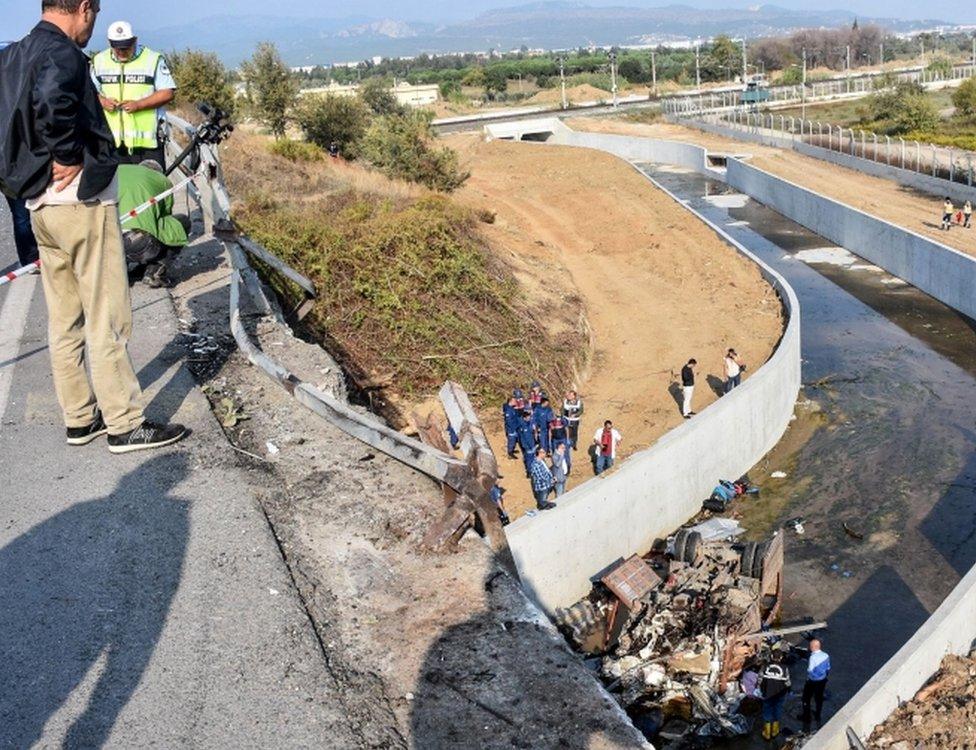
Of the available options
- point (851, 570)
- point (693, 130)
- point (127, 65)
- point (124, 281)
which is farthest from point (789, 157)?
point (124, 281)

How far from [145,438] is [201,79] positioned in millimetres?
29701

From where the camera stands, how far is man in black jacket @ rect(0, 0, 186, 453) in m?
5.15

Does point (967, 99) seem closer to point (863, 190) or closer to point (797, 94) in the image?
point (863, 190)

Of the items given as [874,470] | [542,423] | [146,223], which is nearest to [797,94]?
[874,470]

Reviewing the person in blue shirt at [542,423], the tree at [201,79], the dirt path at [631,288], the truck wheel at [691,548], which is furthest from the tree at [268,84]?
the truck wheel at [691,548]

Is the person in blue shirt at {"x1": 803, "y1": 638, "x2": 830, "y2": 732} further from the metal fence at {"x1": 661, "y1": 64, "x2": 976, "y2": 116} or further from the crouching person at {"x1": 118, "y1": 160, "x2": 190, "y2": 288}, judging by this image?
the metal fence at {"x1": 661, "y1": 64, "x2": 976, "y2": 116}

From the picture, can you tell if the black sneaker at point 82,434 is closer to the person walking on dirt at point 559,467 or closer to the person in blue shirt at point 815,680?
the person in blue shirt at point 815,680

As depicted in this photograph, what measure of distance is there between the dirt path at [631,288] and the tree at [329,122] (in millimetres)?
5108

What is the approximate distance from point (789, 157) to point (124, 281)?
171ft

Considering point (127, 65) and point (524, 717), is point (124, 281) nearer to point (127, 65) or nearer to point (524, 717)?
point (524, 717)

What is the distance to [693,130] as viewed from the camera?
237 ft

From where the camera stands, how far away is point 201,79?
33.2m

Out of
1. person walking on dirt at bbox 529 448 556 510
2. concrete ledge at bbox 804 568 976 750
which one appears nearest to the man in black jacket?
concrete ledge at bbox 804 568 976 750

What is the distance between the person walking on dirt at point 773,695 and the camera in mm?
10039
